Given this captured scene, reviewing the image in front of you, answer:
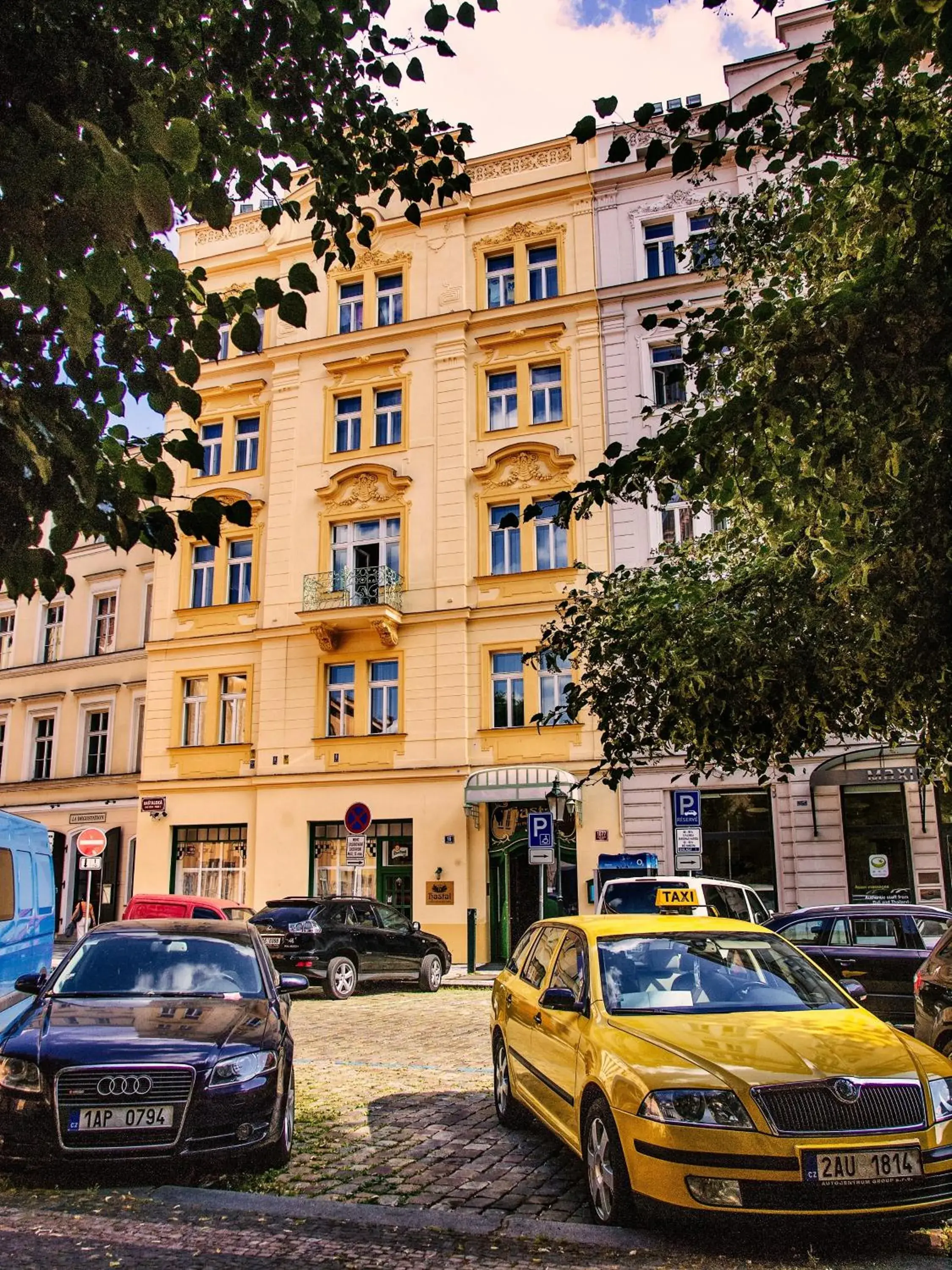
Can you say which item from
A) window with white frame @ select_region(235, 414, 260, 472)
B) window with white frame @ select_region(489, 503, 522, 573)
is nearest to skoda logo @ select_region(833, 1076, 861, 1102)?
window with white frame @ select_region(489, 503, 522, 573)

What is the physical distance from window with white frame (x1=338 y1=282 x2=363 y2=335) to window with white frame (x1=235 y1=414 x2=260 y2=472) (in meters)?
3.55

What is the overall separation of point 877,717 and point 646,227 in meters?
20.3

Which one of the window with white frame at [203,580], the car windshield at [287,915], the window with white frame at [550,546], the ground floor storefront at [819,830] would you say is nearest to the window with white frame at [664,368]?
the window with white frame at [550,546]

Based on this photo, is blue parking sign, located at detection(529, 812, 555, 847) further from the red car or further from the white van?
the red car

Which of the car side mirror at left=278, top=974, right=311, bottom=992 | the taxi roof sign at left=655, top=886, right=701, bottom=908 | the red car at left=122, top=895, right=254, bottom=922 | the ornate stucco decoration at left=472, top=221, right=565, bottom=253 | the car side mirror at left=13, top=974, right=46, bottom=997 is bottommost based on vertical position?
the car side mirror at left=278, top=974, right=311, bottom=992

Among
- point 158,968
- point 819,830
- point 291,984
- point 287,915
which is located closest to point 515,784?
point 819,830

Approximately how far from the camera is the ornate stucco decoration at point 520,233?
Result: 28.1 meters

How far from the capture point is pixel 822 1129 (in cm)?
512

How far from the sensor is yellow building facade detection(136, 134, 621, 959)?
989 inches

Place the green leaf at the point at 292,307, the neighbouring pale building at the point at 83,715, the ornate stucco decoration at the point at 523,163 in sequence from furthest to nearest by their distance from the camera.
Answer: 1. the neighbouring pale building at the point at 83,715
2. the ornate stucco decoration at the point at 523,163
3. the green leaf at the point at 292,307

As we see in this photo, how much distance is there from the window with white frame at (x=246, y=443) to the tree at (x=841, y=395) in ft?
70.6

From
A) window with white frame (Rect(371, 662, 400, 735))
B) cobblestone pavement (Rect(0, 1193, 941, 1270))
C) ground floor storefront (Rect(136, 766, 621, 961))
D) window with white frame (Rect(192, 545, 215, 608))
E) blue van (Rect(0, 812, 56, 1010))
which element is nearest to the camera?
cobblestone pavement (Rect(0, 1193, 941, 1270))

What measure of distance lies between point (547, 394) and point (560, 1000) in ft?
73.3

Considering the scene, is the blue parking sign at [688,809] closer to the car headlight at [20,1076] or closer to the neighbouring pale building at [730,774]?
the neighbouring pale building at [730,774]
